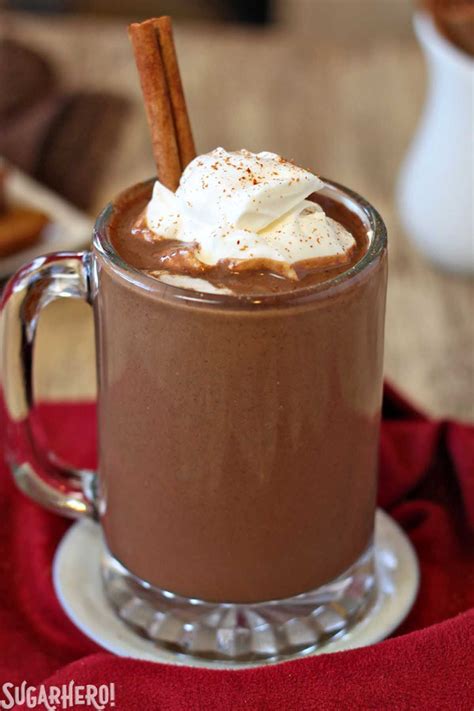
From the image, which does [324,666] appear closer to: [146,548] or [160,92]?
[146,548]

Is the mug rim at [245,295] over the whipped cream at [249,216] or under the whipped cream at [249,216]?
under

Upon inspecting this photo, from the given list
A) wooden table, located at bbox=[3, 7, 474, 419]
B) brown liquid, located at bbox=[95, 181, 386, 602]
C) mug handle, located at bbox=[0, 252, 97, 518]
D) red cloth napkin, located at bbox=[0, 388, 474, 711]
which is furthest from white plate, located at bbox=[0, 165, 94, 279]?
brown liquid, located at bbox=[95, 181, 386, 602]

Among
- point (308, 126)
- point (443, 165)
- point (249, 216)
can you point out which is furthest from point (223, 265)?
point (308, 126)

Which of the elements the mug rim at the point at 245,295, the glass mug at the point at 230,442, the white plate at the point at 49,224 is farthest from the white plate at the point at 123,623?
the white plate at the point at 49,224

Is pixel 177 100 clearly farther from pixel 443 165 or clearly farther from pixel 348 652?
pixel 443 165

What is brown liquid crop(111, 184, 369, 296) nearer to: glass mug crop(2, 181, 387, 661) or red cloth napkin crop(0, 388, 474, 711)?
glass mug crop(2, 181, 387, 661)

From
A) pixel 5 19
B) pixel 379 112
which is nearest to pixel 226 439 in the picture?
pixel 379 112

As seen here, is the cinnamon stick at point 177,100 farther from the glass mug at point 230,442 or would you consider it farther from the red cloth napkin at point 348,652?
the red cloth napkin at point 348,652
